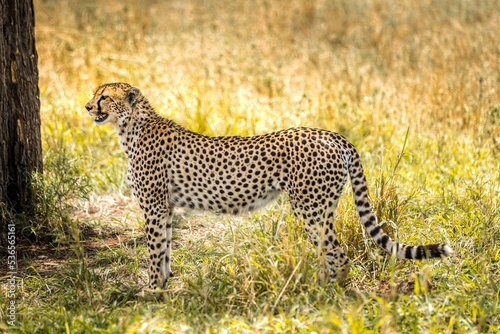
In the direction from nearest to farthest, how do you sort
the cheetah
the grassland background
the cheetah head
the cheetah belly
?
the grassland background
the cheetah
the cheetah belly
the cheetah head

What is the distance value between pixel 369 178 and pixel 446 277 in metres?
1.38

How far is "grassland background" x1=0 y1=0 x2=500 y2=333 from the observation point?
155 inches

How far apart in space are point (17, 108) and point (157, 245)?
146 centimetres

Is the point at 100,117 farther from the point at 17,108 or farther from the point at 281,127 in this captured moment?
the point at 281,127

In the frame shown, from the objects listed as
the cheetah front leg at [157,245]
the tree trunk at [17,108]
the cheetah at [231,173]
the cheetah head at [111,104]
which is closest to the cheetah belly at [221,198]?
the cheetah at [231,173]

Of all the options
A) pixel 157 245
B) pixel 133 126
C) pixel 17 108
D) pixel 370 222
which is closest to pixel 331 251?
pixel 370 222

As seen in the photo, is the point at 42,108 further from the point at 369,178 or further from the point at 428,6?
the point at 428,6

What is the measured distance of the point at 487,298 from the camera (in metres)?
Result: 4.02

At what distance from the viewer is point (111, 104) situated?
4656 millimetres

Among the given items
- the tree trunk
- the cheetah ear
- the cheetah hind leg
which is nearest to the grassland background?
the cheetah hind leg

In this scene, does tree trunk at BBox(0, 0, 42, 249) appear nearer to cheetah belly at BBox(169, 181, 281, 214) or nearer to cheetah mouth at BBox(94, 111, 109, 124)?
cheetah mouth at BBox(94, 111, 109, 124)

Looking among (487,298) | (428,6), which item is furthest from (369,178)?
(428,6)

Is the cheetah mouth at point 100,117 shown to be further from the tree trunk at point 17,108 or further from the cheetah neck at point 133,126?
the tree trunk at point 17,108

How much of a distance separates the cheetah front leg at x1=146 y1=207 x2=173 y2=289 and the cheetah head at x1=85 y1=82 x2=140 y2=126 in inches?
25.6
